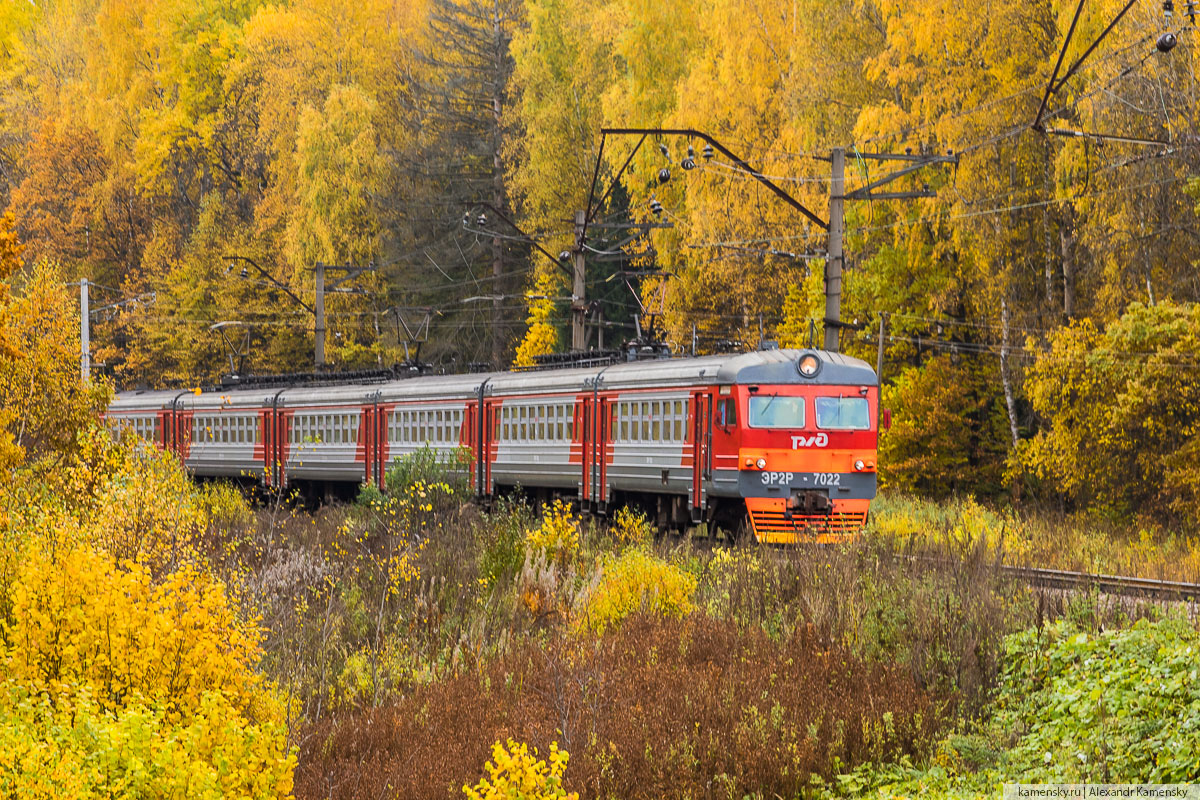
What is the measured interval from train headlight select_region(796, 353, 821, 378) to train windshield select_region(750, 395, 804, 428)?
1.28 feet

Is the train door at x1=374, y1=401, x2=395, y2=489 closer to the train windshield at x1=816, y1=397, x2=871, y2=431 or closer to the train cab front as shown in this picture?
the train cab front

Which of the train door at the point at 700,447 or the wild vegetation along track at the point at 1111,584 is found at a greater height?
the train door at the point at 700,447

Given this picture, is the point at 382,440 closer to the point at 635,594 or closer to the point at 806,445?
the point at 806,445

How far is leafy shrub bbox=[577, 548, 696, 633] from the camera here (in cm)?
1165

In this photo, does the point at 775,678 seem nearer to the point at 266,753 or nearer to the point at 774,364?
the point at 266,753

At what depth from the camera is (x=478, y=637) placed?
1161 cm

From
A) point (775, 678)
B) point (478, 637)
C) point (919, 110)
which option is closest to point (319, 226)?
point (919, 110)

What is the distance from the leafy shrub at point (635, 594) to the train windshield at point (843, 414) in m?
6.25

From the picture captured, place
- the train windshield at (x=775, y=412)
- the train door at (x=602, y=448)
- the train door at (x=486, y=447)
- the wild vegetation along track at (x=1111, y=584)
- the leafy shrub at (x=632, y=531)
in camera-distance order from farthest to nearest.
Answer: the train door at (x=486, y=447), the train door at (x=602, y=448), the train windshield at (x=775, y=412), the leafy shrub at (x=632, y=531), the wild vegetation along track at (x=1111, y=584)

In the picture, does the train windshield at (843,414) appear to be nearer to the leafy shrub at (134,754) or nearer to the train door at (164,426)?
the leafy shrub at (134,754)

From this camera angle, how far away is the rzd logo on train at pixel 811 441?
18.4 metres

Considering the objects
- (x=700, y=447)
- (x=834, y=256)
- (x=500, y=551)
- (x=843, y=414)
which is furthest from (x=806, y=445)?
(x=500, y=551)

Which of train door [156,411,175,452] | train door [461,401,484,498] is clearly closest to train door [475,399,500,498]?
train door [461,401,484,498]

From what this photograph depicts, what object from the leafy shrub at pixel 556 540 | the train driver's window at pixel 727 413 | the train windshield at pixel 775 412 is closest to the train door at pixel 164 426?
the train driver's window at pixel 727 413
